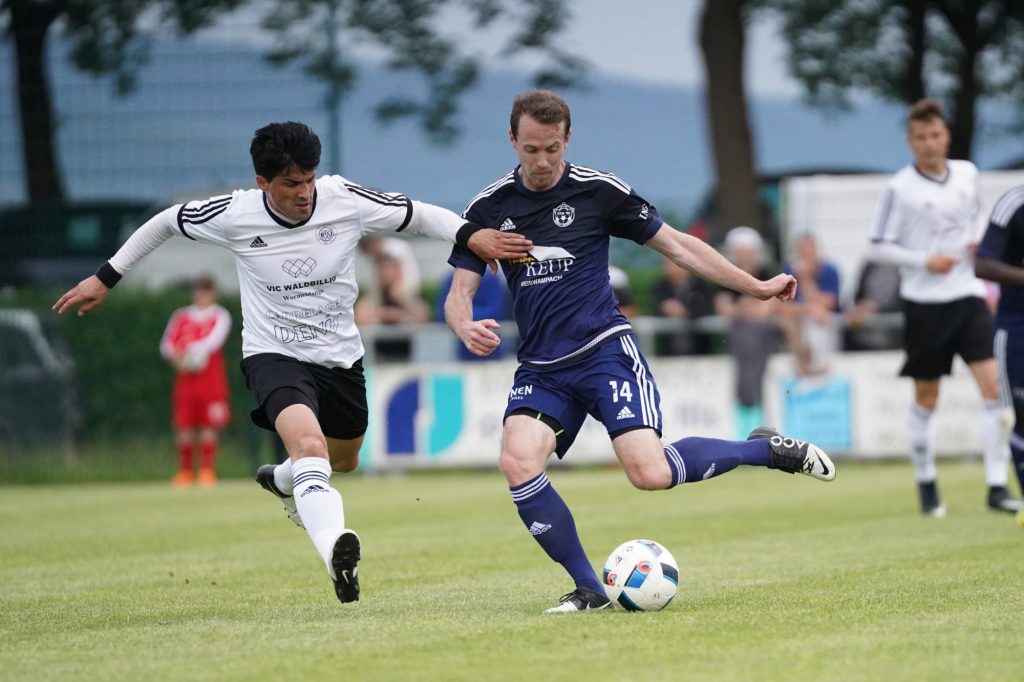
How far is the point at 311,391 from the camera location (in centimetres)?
785

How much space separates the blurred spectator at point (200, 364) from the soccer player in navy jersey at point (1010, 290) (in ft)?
31.9

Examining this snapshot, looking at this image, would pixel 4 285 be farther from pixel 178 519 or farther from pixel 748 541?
pixel 748 541

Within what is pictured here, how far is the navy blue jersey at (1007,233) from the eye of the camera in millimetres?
10227

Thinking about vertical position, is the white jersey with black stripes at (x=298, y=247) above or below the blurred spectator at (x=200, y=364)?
above

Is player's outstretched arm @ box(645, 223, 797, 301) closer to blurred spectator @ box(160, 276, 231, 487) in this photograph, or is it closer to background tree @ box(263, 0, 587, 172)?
blurred spectator @ box(160, 276, 231, 487)

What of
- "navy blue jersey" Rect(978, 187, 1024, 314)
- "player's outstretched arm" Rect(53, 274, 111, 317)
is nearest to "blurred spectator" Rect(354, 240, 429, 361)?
"navy blue jersey" Rect(978, 187, 1024, 314)

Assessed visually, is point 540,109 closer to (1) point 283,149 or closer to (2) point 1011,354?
(1) point 283,149

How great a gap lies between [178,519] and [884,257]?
5892mm

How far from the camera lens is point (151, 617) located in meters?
7.44

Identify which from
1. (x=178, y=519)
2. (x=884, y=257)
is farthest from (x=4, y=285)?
(x=884, y=257)

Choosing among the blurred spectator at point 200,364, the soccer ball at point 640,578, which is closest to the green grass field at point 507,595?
the soccer ball at point 640,578

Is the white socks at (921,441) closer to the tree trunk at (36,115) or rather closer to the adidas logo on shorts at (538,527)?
the adidas logo on shorts at (538,527)

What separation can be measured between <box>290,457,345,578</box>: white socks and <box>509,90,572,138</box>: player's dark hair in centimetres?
167

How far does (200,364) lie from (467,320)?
11556 millimetres
